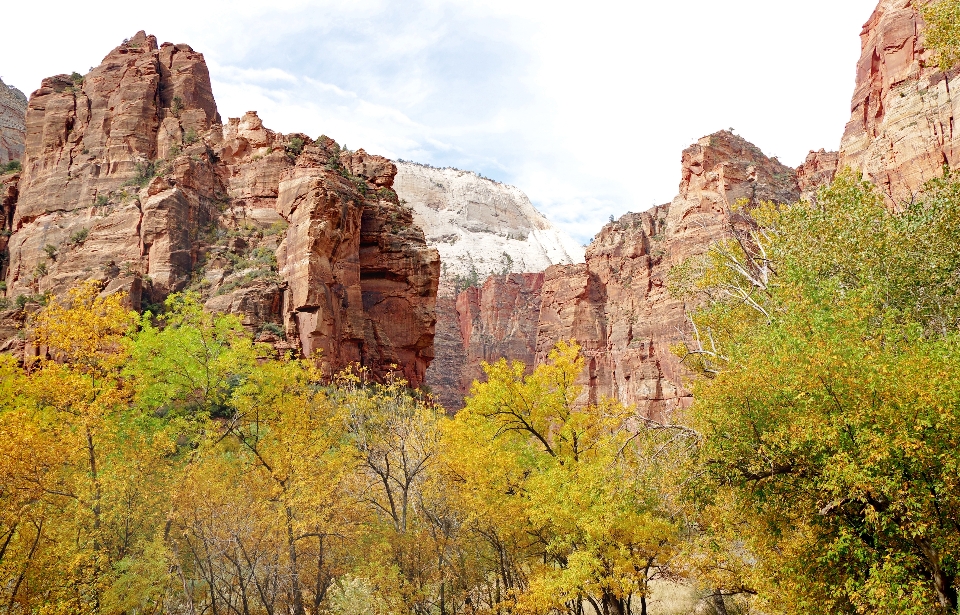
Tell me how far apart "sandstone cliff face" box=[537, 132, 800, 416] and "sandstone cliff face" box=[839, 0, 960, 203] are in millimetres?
13510

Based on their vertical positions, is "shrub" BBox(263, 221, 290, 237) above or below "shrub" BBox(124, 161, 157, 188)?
below

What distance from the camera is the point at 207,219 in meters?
52.4

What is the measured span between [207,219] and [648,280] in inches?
2342

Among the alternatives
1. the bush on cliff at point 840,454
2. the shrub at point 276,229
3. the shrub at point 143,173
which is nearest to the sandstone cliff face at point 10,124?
the shrub at point 143,173

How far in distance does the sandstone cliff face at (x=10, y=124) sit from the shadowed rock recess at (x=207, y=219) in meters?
46.4

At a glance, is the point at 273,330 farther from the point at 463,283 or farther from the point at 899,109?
the point at 463,283

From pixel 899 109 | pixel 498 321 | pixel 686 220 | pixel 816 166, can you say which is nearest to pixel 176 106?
pixel 686 220

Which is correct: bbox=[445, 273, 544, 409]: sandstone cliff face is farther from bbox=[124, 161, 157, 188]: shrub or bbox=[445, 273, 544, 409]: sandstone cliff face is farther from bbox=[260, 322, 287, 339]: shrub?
bbox=[260, 322, 287, 339]: shrub

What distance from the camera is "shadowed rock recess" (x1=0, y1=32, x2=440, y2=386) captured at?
46156 millimetres

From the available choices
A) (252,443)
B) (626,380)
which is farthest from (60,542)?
(626,380)

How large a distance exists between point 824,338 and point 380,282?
4333 cm

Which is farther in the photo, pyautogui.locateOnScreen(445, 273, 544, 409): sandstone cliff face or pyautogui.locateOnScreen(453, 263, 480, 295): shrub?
pyautogui.locateOnScreen(453, 263, 480, 295): shrub

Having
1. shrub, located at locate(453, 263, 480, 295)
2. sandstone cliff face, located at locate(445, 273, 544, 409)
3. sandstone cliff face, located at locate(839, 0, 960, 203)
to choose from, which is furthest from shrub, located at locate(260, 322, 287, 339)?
shrub, located at locate(453, 263, 480, 295)

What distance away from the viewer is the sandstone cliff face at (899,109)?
47.2m
